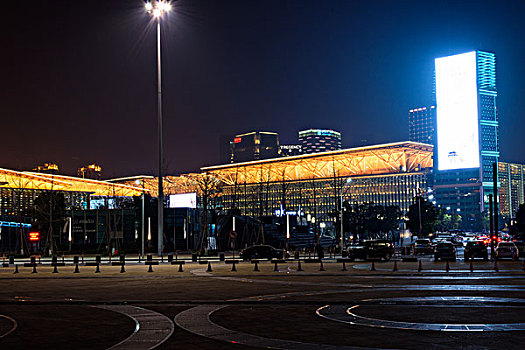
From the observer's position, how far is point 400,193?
620 ft

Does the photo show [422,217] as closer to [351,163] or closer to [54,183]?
[351,163]

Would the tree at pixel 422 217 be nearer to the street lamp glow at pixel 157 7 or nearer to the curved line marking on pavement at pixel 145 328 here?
the street lamp glow at pixel 157 7

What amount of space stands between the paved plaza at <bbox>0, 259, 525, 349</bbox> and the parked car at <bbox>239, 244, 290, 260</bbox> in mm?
25632

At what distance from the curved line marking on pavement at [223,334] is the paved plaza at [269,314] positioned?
20mm

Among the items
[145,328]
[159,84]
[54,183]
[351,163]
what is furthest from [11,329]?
[351,163]

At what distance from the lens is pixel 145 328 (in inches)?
571

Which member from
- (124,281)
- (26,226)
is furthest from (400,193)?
(124,281)

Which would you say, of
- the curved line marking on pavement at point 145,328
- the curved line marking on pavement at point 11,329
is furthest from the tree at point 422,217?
the curved line marking on pavement at point 11,329

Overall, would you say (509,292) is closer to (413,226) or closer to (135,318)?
(135,318)

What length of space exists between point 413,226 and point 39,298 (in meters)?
99.8

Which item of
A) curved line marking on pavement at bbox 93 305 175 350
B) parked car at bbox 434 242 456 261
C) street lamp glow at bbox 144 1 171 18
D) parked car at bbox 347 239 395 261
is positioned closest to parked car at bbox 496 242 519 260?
parked car at bbox 434 242 456 261

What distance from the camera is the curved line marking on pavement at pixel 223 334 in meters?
11.9

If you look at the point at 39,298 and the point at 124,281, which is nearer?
the point at 39,298

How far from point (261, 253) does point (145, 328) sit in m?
40.7
